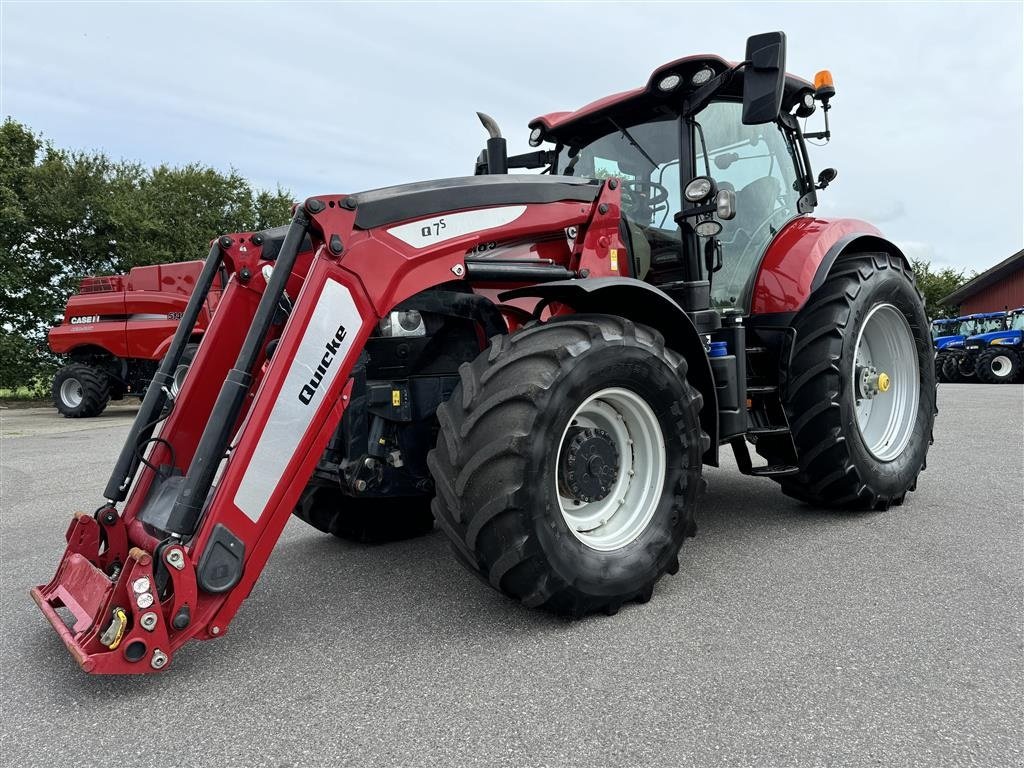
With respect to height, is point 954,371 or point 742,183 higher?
point 742,183

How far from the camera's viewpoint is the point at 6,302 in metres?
18.1

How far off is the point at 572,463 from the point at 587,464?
0.21 feet

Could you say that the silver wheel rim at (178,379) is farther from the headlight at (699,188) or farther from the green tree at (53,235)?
the green tree at (53,235)

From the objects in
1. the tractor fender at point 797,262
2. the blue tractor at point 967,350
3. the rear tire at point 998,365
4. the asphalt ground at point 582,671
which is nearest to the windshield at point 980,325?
the blue tractor at point 967,350

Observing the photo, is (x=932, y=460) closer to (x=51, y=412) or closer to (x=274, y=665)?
(x=274, y=665)

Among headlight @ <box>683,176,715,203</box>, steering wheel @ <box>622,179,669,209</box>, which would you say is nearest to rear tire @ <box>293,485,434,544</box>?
steering wheel @ <box>622,179,669,209</box>

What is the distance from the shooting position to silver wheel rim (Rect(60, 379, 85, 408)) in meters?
14.1

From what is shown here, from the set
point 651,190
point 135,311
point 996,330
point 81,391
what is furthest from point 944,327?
point 81,391

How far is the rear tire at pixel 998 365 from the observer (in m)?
19.2

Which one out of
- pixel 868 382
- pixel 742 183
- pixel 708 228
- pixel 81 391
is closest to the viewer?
pixel 708 228

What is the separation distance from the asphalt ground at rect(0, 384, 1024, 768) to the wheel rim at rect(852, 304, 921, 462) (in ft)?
2.97

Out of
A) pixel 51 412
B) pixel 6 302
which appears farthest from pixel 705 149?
pixel 6 302

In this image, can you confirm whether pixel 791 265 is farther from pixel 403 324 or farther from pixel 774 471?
pixel 403 324

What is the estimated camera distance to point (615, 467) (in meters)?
2.97
